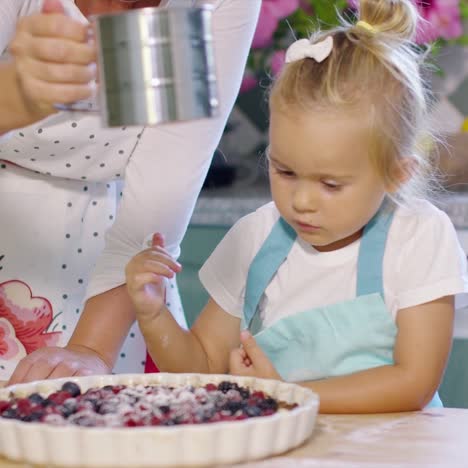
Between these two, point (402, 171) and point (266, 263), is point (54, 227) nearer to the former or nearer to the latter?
point (266, 263)

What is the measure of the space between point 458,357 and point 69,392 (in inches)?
49.3

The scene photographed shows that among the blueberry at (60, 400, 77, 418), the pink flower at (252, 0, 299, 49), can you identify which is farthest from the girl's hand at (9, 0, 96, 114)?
the pink flower at (252, 0, 299, 49)

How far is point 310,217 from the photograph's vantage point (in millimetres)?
1383

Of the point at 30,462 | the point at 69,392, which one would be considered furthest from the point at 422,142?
the point at 30,462

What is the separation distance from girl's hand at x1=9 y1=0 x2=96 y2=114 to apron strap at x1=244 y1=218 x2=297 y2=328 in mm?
577

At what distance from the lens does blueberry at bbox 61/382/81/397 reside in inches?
45.3

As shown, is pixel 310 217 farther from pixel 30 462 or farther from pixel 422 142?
pixel 30 462

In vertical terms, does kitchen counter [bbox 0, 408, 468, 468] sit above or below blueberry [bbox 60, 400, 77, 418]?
below

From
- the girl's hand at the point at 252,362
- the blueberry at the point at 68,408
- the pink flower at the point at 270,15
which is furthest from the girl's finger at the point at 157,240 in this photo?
the pink flower at the point at 270,15

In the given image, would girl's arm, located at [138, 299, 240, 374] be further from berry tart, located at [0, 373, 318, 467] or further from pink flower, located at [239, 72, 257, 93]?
pink flower, located at [239, 72, 257, 93]

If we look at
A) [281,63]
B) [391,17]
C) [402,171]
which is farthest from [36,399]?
[281,63]

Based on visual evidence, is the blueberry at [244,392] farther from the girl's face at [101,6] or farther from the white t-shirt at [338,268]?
the girl's face at [101,6]

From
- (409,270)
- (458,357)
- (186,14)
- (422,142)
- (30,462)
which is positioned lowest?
(458,357)

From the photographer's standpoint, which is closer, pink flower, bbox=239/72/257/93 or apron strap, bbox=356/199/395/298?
apron strap, bbox=356/199/395/298
